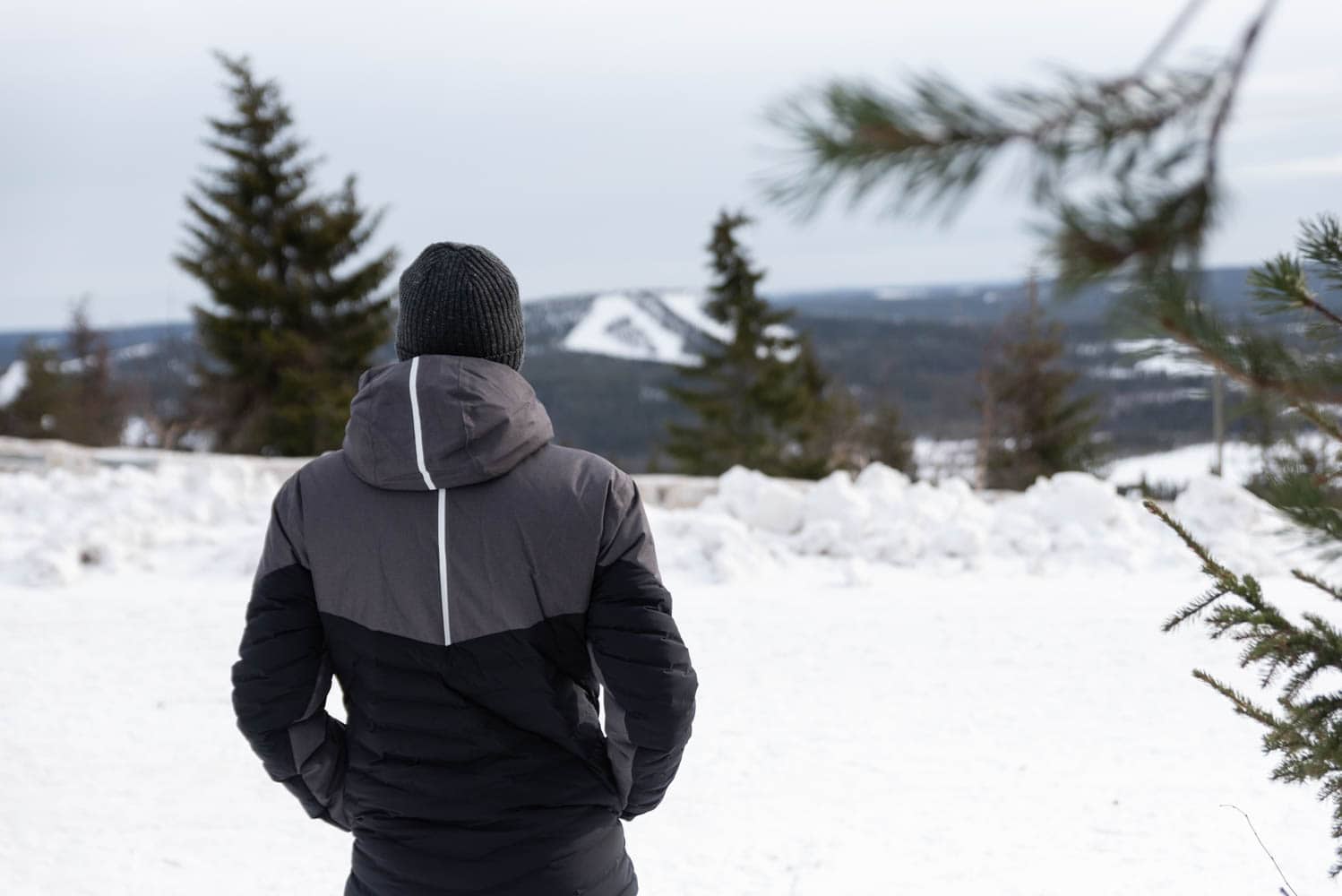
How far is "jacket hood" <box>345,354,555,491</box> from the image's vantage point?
187 centimetres

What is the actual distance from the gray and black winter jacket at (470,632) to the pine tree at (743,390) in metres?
27.8

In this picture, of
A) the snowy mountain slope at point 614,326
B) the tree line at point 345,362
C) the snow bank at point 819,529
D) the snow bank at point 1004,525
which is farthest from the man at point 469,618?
the snowy mountain slope at point 614,326

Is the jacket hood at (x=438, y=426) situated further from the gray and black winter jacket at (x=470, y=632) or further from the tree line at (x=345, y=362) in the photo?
the tree line at (x=345, y=362)

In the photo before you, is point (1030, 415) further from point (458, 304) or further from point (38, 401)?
point (38, 401)

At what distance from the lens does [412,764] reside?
2.00m

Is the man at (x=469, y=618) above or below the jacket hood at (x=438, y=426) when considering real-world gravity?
below

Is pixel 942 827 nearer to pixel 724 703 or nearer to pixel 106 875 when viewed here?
pixel 724 703

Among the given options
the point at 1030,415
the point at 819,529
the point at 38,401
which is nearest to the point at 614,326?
the point at 38,401

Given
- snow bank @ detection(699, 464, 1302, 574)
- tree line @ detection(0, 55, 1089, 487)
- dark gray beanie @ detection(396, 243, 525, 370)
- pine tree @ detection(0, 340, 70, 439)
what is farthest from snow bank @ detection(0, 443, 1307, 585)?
pine tree @ detection(0, 340, 70, 439)

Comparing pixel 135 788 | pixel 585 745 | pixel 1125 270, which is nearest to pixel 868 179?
pixel 1125 270

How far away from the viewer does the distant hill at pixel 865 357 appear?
4.75ft

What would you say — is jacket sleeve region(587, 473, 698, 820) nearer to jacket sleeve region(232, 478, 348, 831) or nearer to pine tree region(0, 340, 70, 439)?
jacket sleeve region(232, 478, 348, 831)

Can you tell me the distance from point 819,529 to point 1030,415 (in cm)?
2289

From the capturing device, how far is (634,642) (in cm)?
196
